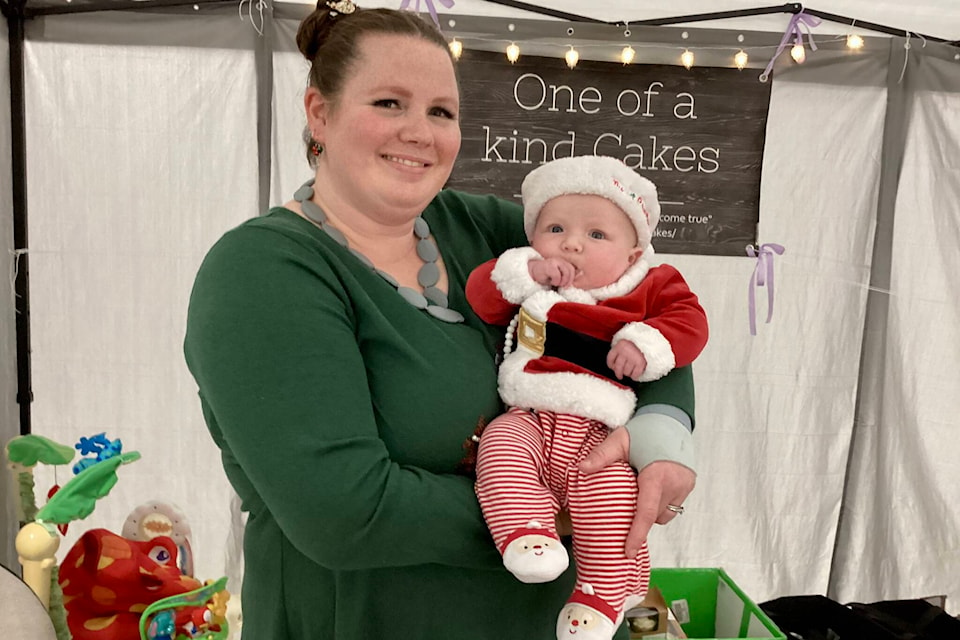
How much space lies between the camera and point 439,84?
105cm

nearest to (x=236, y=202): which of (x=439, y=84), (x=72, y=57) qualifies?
(x=72, y=57)

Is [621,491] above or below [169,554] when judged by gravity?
above

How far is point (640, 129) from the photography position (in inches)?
94.2

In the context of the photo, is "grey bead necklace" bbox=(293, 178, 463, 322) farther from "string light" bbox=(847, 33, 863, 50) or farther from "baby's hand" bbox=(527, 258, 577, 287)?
"string light" bbox=(847, 33, 863, 50)

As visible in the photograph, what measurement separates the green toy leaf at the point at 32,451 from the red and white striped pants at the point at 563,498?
1278 millimetres

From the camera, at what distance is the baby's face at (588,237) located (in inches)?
47.0

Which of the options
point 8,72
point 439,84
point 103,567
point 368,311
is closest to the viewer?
point 368,311

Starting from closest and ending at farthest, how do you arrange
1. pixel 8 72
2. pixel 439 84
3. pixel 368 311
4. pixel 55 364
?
1. pixel 368 311
2. pixel 439 84
3. pixel 8 72
4. pixel 55 364

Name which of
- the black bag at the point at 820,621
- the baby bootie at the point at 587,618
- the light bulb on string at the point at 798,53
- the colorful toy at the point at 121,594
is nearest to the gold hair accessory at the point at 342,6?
the baby bootie at the point at 587,618

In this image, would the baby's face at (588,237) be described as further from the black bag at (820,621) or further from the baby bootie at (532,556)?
the black bag at (820,621)

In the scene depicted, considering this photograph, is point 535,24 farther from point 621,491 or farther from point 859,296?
point 621,491

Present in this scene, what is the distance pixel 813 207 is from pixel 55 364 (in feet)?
7.99

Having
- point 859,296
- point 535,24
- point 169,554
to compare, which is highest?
point 535,24

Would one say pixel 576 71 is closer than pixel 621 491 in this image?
No
